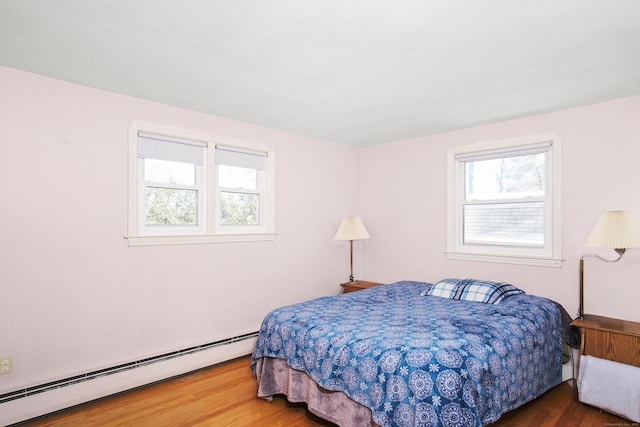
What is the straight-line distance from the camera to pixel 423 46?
205cm

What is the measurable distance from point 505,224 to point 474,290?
3.05 feet

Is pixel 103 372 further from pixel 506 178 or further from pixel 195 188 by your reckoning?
pixel 506 178

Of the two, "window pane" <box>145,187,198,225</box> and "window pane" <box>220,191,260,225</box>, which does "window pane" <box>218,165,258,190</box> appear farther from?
"window pane" <box>145,187,198,225</box>

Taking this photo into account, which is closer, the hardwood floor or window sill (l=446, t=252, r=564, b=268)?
the hardwood floor

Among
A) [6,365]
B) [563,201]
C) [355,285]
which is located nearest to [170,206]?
[6,365]

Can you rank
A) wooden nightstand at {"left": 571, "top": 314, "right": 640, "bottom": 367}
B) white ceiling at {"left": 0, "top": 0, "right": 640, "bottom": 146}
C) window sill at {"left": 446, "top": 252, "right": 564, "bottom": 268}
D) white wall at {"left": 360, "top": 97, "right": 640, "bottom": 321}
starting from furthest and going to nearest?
1. window sill at {"left": 446, "top": 252, "right": 564, "bottom": 268}
2. white wall at {"left": 360, "top": 97, "right": 640, "bottom": 321}
3. wooden nightstand at {"left": 571, "top": 314, "right": 640, "bottom": 367}
4. white ceiling at {"left": 0, "top": 0, "right": 640, "bottom": 146}

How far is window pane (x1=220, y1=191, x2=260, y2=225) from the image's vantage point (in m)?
3.62

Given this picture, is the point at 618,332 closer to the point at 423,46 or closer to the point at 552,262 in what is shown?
the point at 552,262

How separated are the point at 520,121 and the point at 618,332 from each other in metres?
2.00

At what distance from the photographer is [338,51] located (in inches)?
83.3

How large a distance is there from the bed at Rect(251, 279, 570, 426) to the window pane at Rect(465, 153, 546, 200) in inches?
40.5

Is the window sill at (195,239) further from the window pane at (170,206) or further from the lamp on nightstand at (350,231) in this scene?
the lamp on nightstand at (350,231)

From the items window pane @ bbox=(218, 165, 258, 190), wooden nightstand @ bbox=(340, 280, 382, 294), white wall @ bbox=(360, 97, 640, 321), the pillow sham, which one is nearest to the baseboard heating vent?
wooden nightstand @ bbox=(340, 280, 382, 294)

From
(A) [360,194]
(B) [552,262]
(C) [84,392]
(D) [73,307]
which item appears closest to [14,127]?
(D) [73,307]
